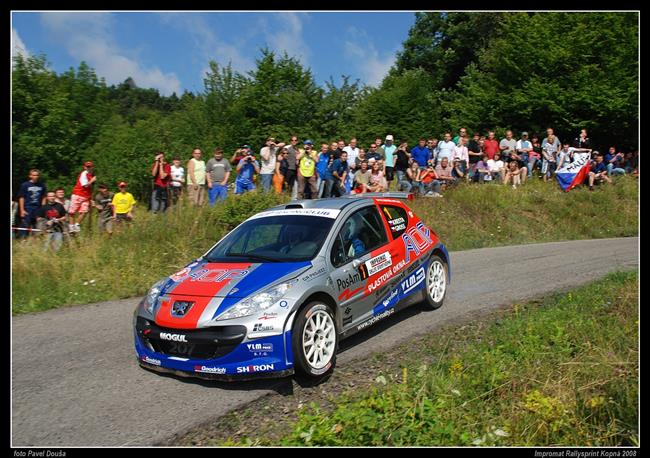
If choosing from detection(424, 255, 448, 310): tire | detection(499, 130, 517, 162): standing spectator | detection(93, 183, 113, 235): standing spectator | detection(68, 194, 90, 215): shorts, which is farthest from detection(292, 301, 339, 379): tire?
detection(499, 130, 517, 162): standing spectator

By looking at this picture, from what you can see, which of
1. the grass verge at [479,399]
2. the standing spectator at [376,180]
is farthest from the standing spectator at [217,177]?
the grass verge at [479,399]

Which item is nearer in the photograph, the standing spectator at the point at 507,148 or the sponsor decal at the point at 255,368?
the sponsor decal at the point at 255,368

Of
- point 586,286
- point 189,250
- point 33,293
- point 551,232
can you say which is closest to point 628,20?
point 551,232

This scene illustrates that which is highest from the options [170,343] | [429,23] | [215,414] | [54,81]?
[429,23]

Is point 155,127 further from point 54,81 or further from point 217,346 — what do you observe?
point 217,346

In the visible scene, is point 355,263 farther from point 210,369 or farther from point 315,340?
point 210,369

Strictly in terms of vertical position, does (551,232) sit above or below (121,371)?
above

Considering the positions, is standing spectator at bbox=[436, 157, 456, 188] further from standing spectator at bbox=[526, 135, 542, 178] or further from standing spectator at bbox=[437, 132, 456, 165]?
standing spectator at bbox=[526, 135, 542, 178]

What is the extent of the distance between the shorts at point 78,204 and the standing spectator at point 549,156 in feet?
49.9

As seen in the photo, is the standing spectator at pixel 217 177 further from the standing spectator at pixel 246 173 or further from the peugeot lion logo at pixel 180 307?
the peugeot lion logo at pixel 180 307

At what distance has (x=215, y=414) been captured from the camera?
5.62 m

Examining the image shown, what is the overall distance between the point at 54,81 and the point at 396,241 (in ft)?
91.0

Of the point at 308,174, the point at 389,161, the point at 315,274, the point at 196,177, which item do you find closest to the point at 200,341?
the point at 315,274

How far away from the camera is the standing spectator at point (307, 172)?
16.1 metres
